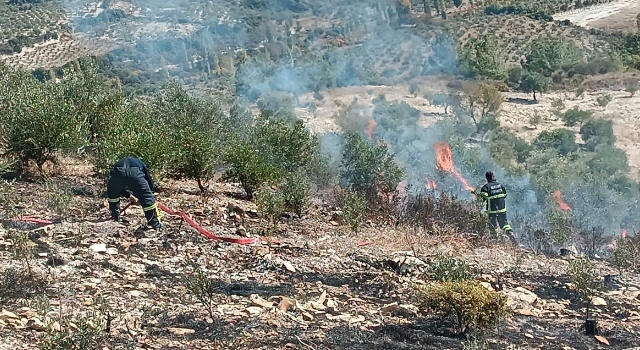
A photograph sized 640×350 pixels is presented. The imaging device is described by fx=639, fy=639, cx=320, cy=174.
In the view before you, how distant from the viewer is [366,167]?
18.6m

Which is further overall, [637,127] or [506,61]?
[506,61]

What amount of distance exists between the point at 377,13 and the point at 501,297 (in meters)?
70.2

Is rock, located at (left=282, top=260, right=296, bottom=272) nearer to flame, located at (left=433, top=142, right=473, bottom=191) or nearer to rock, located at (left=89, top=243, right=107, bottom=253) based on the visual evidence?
rock, located at (left=89, top=243, right=107, bottom=253)

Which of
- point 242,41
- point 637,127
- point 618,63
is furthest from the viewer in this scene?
point 242,41

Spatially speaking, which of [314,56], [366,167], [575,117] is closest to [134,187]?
[366,167]

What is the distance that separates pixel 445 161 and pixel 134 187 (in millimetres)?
20929

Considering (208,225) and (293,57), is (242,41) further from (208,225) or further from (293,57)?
(208,225)

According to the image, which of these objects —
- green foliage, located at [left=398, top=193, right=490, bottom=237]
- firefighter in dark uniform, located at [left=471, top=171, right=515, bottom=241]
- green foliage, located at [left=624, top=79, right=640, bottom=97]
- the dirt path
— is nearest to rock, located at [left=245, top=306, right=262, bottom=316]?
green foliage, located at [left=398, top=193, right=490, bottom=237]

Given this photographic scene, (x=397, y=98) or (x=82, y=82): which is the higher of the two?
(x=82, y=82)

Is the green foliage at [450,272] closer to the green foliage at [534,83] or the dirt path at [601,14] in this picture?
the green foliage at [534,83]

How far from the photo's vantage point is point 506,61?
52594 millimetres

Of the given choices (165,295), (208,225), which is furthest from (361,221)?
(165,295)

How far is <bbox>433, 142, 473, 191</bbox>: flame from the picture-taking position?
26.2 m

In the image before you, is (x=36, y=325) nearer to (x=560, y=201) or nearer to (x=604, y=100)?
(x=560, y=201)
